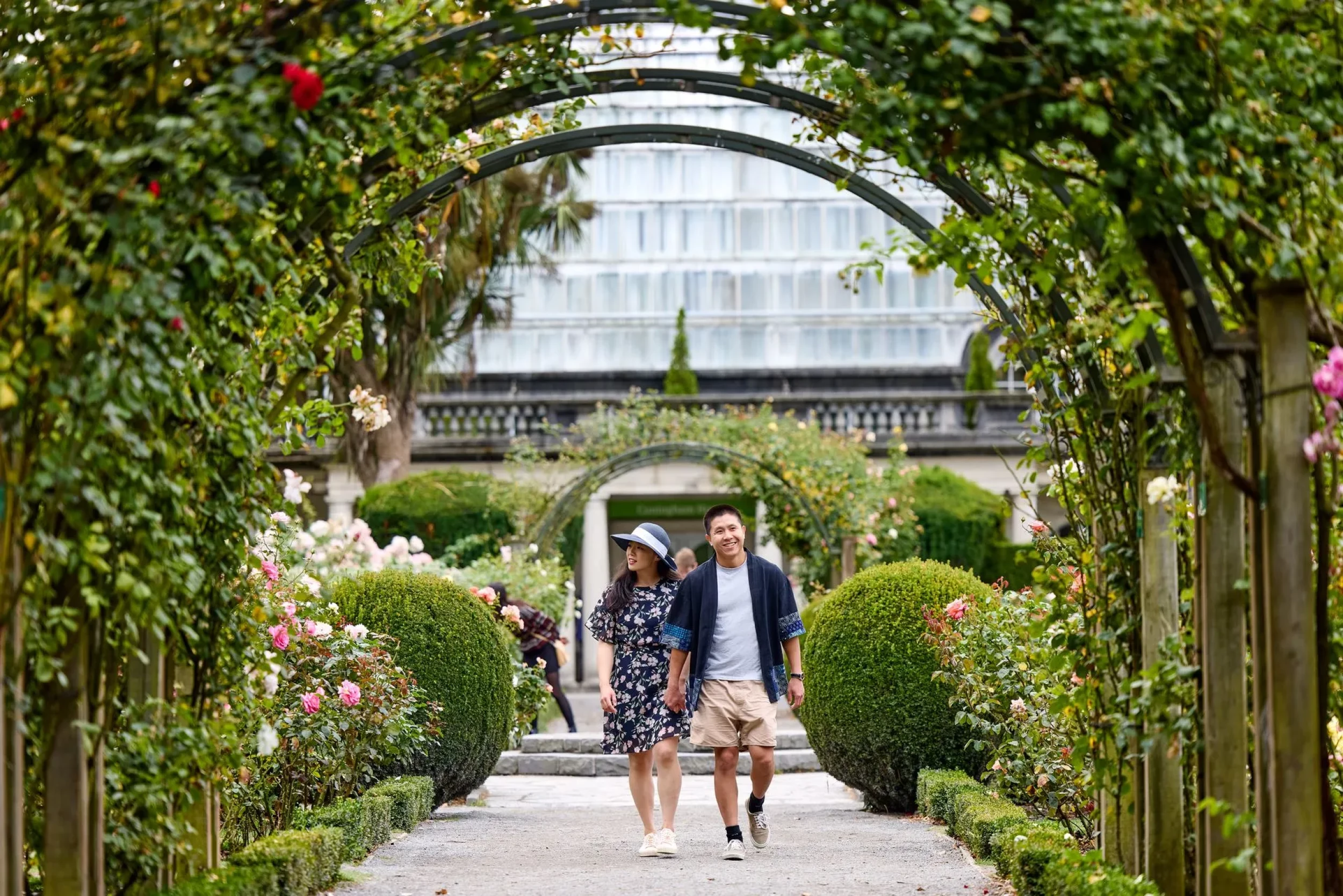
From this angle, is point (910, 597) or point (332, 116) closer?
point (332, 116)

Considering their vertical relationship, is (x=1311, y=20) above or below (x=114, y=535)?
above

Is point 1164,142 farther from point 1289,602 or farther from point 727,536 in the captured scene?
point 727,536

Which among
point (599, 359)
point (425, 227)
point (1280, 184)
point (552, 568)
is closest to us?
point (1280, 184)

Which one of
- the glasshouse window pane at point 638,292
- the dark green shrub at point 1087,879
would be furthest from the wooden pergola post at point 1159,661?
the glasshouse window pane at point 638,292

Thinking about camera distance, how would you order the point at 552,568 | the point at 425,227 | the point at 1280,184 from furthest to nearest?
the point at 552,568 → the point at 425,227 → the point at 1280,184

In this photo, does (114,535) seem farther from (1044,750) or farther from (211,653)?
(1044,750)

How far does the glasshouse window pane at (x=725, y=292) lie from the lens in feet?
95.9

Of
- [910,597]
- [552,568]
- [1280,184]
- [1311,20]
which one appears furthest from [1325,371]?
[552,568]

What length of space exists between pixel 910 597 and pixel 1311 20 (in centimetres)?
560

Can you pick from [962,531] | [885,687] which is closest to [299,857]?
[885,687]

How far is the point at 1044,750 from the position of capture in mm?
8086

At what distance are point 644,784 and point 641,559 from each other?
3.57 ft

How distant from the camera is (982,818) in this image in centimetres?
784

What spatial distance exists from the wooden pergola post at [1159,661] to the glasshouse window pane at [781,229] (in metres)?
23.7
